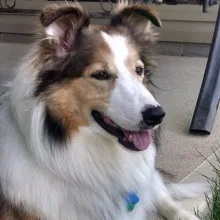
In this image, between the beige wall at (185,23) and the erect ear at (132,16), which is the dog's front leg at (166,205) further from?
the beige wall at (185,23)

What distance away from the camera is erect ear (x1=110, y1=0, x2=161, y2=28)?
3.01 metres

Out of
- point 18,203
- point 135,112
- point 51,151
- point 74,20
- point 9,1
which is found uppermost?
point 74,20

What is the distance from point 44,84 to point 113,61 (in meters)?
0.38

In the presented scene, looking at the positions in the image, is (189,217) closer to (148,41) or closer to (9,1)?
(148,41)

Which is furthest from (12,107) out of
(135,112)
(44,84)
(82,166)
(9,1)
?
(9,1)

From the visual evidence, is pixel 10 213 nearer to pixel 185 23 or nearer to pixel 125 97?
pixel 125 97

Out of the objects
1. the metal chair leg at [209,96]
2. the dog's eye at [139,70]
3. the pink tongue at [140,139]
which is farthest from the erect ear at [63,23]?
the metal chair leg at [209,96]

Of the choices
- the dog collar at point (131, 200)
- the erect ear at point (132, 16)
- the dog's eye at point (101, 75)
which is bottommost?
the dog collar at point (131, 200)

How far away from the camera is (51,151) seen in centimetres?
279

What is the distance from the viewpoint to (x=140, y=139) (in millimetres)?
2811

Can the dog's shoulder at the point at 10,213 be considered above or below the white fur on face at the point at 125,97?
below

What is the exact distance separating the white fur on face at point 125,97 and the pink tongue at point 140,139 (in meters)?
0.10

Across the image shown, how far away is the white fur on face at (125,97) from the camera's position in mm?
2615

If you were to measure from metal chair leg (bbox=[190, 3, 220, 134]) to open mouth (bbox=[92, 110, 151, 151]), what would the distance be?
1.64 m
